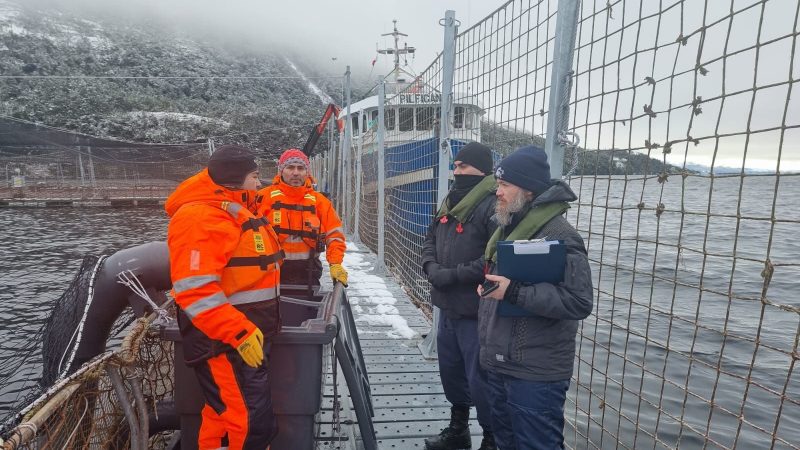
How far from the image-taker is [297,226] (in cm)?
391

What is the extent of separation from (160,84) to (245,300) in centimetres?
5348

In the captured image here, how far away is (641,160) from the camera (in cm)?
233

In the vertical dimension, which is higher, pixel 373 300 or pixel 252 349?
pixel 252 349

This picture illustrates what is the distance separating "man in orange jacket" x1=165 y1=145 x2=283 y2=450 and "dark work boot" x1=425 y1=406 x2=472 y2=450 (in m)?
1.03

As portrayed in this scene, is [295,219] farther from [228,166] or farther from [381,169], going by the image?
[381,169]

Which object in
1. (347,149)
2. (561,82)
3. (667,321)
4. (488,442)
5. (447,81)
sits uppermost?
(447,81)

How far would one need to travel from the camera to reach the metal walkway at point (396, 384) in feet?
10.3

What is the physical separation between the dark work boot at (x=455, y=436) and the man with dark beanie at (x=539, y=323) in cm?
85

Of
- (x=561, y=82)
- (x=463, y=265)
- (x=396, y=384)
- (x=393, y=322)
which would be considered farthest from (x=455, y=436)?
(x=393, y=322)

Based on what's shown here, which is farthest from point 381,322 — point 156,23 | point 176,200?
point 156,23

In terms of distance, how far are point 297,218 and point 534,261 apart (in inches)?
91.7

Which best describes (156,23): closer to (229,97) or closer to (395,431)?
(229,97)

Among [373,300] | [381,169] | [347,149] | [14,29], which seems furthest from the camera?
[14,29]

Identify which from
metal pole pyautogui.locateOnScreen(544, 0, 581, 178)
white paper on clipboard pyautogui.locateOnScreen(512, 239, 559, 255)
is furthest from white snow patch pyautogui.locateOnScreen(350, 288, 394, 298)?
white paper on clipboard pyautogui.locateOnScreen(512, 239, 559, 255)
